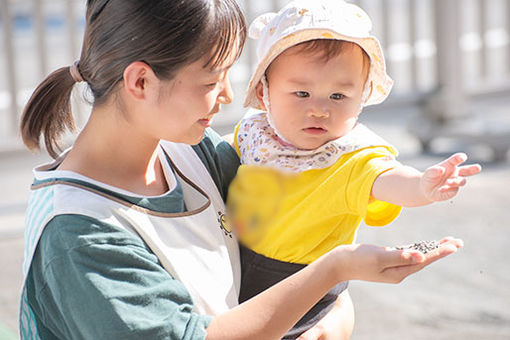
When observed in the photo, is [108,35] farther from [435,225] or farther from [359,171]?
[435,225]

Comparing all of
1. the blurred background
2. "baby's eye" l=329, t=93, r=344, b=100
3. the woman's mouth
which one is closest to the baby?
"baby's eye" l=329, t=93, r=344, b=100

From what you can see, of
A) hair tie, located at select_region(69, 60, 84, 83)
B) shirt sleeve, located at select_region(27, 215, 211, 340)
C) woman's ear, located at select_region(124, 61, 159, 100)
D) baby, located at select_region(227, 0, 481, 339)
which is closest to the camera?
shirt sleeve, located at select_region(27, 215, 211, 340)

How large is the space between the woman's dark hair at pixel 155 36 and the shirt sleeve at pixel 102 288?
0.30 m

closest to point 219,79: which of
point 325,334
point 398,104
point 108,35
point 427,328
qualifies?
point 108,35

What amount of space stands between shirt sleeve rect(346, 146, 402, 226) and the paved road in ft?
3.36

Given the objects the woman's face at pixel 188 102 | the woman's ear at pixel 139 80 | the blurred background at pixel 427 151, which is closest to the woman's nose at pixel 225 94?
the woman's face at pixel 188 102

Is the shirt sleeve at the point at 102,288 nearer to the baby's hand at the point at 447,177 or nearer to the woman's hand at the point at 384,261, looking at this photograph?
the woman's hand at the point at 384,261

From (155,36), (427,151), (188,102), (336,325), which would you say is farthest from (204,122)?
(427,151)

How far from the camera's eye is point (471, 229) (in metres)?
3.80

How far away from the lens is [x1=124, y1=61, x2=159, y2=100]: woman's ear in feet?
4.70

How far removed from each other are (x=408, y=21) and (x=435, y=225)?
1932 millimetres

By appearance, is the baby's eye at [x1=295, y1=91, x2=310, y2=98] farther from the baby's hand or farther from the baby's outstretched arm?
the baby's hand

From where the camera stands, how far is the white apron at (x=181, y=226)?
139 centimetres

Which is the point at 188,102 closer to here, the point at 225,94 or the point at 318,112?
the point at 225,94
